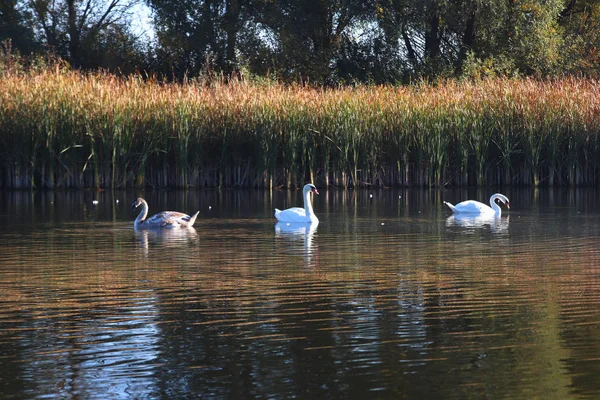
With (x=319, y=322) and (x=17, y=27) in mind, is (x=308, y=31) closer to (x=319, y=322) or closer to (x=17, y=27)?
(x=17, y=27)

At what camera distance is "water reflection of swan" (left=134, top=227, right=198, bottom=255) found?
11.3 meters

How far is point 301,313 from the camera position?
21.9 ft

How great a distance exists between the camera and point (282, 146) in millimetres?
21609

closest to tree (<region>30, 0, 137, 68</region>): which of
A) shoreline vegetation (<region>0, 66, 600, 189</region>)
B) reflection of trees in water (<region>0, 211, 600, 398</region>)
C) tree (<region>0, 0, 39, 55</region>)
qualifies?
tree (<region>0, 0, 39, 55</region>)

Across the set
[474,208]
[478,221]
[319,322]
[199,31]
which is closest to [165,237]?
[478,221]

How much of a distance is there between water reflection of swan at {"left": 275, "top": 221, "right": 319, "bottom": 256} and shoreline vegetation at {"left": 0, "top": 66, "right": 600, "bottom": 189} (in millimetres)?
7836

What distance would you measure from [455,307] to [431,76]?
27729mm

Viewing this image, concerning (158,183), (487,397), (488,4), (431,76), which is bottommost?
(487,397)

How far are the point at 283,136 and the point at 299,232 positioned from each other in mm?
9114

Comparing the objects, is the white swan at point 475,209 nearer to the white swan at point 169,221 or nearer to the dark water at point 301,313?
the dark water at point 301,313

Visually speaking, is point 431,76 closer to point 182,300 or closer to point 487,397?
point 182,300

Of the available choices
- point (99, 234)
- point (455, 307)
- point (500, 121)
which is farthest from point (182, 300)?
point (500, 121)

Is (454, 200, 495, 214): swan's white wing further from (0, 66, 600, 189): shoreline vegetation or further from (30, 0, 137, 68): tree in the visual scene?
(30, 0, 137, 68): tree

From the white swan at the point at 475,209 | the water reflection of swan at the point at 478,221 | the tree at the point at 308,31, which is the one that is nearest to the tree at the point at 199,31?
the tree at the point at 308,31
